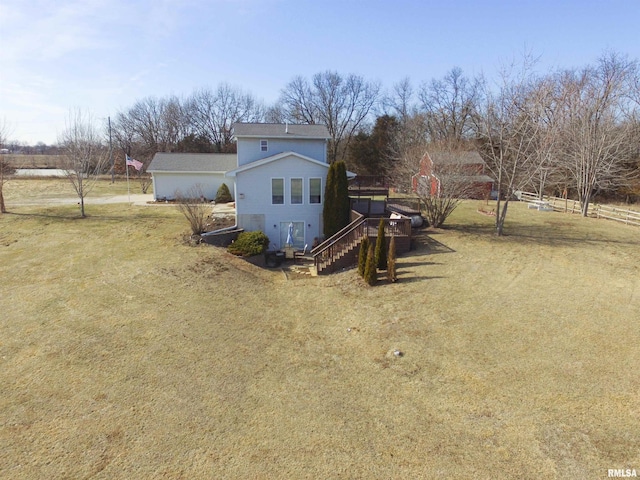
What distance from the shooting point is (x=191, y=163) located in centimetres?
3353

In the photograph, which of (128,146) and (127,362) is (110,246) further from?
(128,146)

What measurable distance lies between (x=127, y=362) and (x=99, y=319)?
2.96 m

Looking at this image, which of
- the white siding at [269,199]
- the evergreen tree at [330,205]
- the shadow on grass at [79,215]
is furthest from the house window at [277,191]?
the shadow on grass at [79,215]

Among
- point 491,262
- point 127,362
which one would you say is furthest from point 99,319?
point 491,262

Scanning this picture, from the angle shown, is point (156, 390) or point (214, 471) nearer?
point (214, 471)

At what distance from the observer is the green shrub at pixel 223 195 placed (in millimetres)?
31891

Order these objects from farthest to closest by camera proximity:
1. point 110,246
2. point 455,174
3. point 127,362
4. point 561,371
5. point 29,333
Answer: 1. point 455,174
2. point 110,246
3. point 29,333
4. point 127,362
5. point 561,371

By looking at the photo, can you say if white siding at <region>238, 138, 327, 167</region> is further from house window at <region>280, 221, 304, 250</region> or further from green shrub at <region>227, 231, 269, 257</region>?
green shrub at <region>227, 231, 269, 257</region>

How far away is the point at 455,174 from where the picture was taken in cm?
2094

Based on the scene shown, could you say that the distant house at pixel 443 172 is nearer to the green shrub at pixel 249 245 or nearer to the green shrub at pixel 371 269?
the green shrub at pixel 371 269

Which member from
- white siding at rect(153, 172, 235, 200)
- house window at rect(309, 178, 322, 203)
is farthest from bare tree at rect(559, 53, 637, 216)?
white siding at rect(153, 172, 235, 200)

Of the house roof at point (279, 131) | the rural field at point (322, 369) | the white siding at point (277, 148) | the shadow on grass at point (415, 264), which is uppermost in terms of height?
the house roof at point (279, 131)

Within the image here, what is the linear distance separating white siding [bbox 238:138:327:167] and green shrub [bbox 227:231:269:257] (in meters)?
5.24

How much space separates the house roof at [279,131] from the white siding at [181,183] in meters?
10.8
